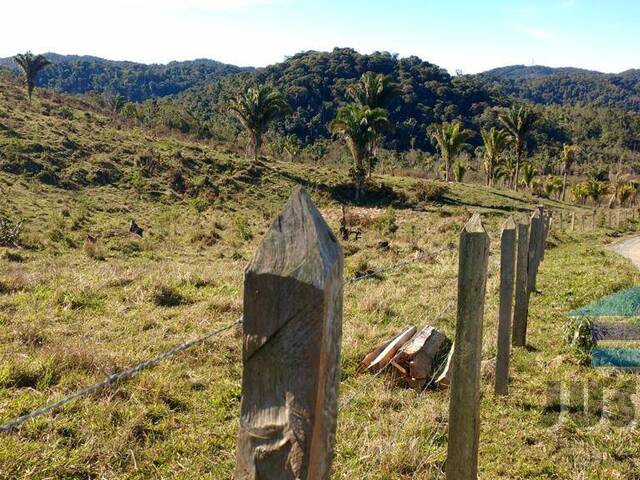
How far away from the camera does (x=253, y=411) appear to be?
1.19 m

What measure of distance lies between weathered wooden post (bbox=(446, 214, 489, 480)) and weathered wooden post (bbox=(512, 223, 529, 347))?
301 cm

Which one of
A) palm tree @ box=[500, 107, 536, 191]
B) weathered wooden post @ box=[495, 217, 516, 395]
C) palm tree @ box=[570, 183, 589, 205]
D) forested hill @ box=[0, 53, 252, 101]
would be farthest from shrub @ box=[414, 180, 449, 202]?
forested hill @ box=[0, 53, 252, 101]

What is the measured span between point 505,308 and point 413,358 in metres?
0.97

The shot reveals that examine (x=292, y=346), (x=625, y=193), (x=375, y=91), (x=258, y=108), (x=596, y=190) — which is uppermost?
(x=375, y=91)

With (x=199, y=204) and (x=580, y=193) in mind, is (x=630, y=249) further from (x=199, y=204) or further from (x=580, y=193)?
(x=580, y=193)

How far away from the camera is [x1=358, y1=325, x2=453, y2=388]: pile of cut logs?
4.75 metres

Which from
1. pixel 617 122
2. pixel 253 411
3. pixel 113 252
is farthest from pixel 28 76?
pixel 617 122

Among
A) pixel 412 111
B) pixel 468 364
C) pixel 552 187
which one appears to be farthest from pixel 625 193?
pixel 412 111

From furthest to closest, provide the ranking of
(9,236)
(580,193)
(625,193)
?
(580,193) < (625,193) < (9,236)

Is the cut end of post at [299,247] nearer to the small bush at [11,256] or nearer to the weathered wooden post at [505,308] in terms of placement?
the weathered wooden post at [505,308]

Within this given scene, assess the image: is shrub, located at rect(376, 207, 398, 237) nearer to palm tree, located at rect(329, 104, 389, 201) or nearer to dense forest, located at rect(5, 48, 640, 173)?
palm tree, located at rect(329, 104, 389, 201)

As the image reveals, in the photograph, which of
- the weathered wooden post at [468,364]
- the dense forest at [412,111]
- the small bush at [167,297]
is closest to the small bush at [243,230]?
the small bush at [167,297]

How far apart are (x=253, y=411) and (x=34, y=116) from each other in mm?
38306

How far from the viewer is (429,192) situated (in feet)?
105
